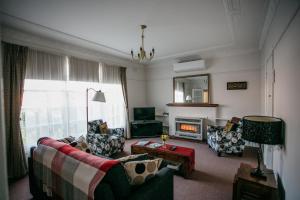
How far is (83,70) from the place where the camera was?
4.39 m

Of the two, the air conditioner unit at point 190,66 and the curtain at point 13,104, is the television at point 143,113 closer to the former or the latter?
the air conditioner unit at point 190,66

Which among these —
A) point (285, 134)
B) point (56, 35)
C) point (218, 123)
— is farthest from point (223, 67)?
point (56, 35)

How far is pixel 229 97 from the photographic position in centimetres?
487

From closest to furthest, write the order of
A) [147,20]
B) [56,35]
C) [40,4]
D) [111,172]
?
[111,172] → [40,4] → [147,20] → [56,35]

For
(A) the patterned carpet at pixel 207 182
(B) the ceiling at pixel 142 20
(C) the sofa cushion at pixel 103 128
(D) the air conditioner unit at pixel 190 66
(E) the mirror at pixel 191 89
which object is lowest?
(A) the patterned carpet at pixel 207 182

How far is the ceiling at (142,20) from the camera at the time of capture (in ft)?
7.85

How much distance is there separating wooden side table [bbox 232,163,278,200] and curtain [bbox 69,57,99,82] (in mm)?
4020

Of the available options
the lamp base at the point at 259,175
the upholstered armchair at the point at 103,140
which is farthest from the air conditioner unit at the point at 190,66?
the lamp base at the point at 259,175

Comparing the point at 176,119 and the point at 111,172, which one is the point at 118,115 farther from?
the point at 111,172

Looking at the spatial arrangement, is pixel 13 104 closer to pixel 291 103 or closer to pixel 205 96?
pixel 291 103

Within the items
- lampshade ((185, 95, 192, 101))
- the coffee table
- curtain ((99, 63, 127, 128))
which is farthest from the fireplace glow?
the coffee table

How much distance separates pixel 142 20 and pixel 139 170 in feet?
8.01

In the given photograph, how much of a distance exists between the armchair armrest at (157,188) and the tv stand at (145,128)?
3.73 m

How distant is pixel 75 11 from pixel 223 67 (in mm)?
4172
